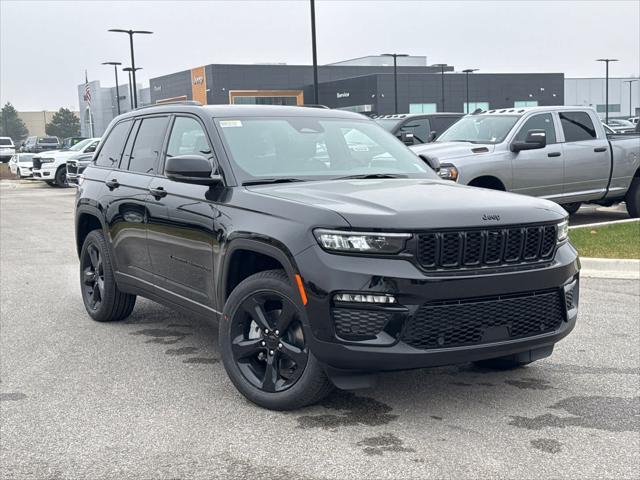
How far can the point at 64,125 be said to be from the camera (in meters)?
156

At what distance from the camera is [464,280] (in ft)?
14.1

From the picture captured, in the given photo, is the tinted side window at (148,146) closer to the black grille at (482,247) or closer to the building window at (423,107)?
the black grille at (482,247)

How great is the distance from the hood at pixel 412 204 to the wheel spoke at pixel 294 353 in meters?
0.80

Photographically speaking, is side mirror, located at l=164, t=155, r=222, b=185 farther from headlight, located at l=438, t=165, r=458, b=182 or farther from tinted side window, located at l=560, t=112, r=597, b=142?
tinted side window, located at l=560, t=112, r=597, b=142

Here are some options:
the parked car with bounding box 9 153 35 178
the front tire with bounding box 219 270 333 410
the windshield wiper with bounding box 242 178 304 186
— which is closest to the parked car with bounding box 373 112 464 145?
the windshield wiper with bounding box 242 178 304 186

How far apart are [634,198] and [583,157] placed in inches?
60.5

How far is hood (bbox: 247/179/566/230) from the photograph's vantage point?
4.33m

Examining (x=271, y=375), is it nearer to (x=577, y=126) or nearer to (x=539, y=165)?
(x=539, y=165)

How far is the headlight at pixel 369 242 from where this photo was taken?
428 centimetres

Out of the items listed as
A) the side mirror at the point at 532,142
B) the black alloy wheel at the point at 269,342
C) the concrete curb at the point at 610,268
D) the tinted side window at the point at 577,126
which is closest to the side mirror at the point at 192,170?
the black alloy wheel at the point at 269,342

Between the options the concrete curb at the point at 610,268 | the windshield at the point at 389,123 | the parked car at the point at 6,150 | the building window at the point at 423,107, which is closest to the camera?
the concrete curb at the point at 610,268

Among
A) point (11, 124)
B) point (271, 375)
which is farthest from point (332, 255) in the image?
point (11, 124)

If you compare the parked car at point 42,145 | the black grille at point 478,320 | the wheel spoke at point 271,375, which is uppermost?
the parked car at point 42,145

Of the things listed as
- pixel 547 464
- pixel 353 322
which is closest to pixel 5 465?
pixel 353 322
